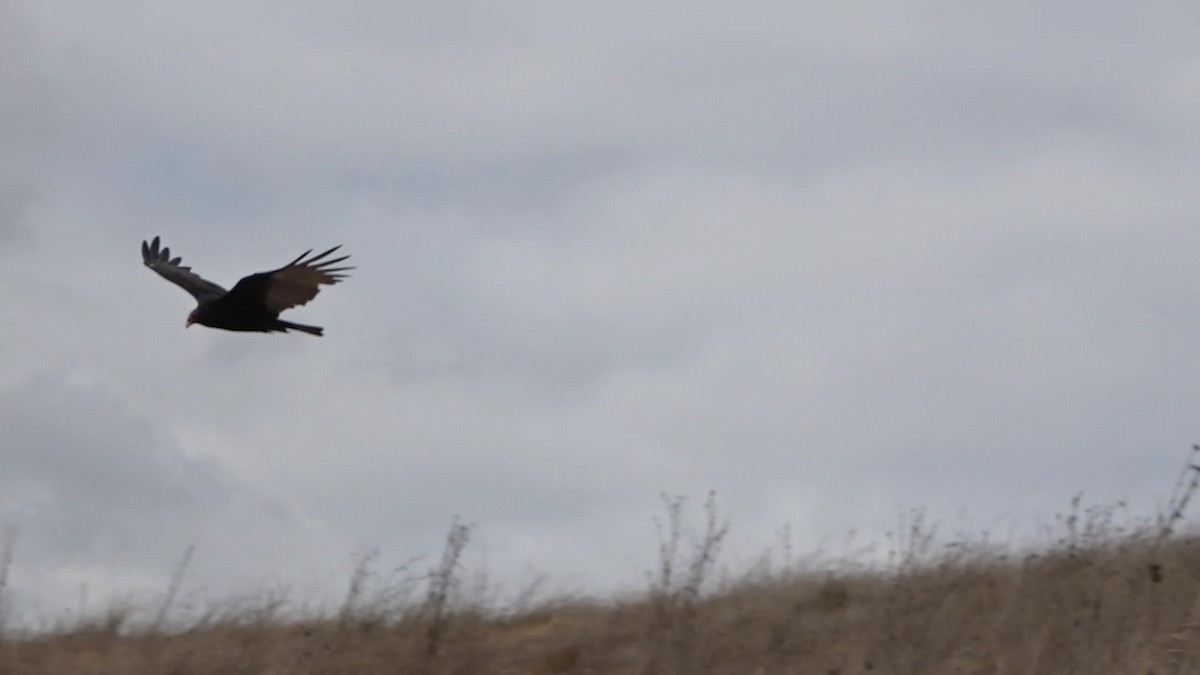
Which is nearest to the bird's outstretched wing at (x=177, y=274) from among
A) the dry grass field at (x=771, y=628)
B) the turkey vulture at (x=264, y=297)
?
the turkey vulture at (x=264, y=297)

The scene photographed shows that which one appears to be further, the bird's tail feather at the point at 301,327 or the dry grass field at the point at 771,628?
the bird's tail feather at the point at 301,327

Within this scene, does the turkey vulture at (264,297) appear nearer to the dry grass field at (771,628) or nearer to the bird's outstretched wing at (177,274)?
the bird's outstretched wing at (177,274)

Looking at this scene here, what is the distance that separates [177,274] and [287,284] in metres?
2.10

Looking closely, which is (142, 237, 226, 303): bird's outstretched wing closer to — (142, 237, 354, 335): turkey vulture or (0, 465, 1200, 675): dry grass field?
(142, 237, 354, 335): turkey vulture

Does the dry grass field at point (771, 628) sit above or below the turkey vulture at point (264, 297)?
below

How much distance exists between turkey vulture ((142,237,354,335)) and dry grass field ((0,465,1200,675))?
2.57 meters

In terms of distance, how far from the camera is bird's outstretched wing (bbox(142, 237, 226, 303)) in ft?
37.8

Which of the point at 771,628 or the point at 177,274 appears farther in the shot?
the point at 177,274

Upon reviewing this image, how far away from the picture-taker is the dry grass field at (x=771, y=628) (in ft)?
20.9

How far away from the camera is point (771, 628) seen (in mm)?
7734

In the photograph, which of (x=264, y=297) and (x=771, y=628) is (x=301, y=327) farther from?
(x=771, y=628)

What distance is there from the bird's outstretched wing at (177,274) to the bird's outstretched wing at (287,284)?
2.83 feet

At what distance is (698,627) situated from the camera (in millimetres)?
7473

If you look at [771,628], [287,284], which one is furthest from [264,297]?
[771,628]
